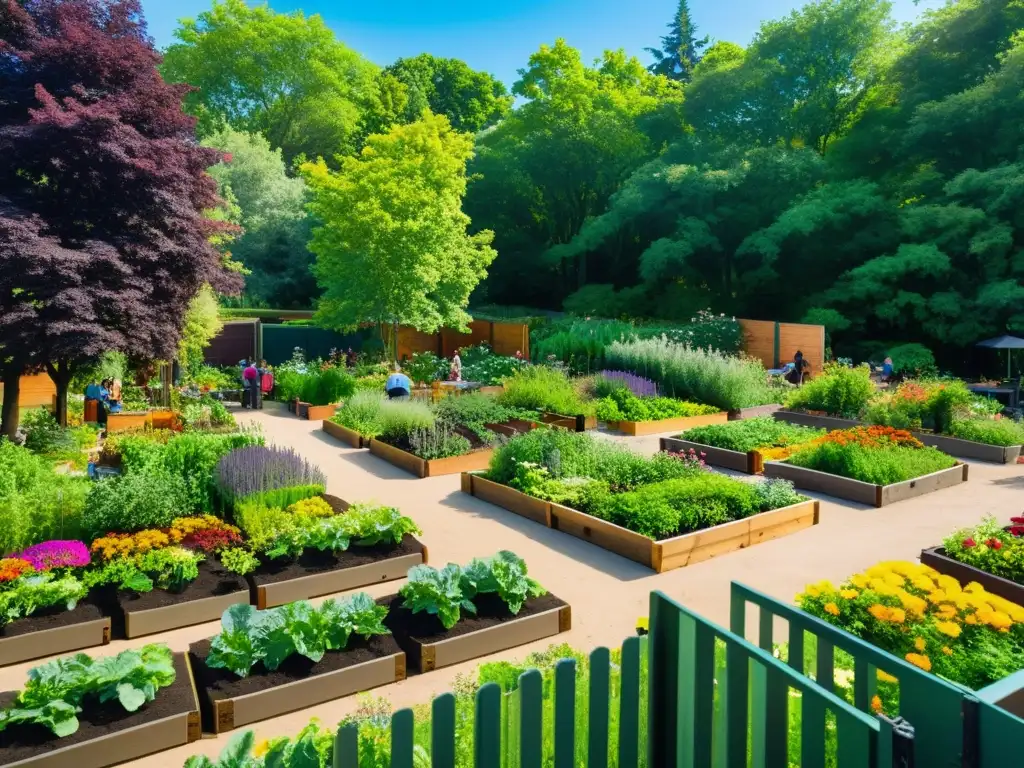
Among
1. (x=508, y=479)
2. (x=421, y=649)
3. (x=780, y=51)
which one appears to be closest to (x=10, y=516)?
(x=421, y=649)

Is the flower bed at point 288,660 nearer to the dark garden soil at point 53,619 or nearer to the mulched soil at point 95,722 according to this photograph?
the mulched soil at point 95,722

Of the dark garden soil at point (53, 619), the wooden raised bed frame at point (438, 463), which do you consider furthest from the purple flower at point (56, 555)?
the wooden raised bed frame at point (438, 463)

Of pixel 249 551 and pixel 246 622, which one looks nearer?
pixel 246 622

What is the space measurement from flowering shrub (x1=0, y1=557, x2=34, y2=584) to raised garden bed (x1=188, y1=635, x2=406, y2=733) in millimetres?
1631

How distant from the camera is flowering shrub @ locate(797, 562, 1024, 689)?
406 centimetres

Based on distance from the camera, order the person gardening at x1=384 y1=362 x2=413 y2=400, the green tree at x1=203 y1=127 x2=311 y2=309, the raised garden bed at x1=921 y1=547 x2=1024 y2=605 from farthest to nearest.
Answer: the green tree at x1=203 y1=127 x2=311 y2=309 → the person gardening at x1=384 y1=362 x2=413 y2=400 → the raised garden bed at x1=921 y1=547 x2=1024 y2=605

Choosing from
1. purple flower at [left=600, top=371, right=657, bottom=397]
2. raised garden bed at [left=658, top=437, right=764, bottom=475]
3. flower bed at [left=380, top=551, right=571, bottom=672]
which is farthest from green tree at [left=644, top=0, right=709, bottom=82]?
flower bed at [left=380, top=551, right=571, bottom=672]

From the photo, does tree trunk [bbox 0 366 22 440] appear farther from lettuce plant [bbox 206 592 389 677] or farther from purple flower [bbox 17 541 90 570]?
lettuce plant [bbox 206 592 389 677]

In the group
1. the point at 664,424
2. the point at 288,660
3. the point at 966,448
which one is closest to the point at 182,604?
the point at 288,660

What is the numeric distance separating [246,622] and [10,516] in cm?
296

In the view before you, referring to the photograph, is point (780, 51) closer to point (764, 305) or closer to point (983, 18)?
point (983, 18)

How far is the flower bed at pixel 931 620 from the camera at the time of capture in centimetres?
406

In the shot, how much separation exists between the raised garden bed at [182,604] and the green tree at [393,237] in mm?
13717

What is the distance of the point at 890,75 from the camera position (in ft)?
85.7
